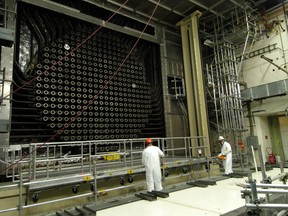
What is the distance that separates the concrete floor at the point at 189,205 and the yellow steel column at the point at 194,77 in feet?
10.2

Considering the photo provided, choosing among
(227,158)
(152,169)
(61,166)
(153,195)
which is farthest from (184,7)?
(61,166)

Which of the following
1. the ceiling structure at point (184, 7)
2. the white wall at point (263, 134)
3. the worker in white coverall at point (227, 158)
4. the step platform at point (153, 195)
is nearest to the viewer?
the step platform at point (153, 195)

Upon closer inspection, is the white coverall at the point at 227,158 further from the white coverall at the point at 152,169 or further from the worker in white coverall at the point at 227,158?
the white coverall at the point at 152,169

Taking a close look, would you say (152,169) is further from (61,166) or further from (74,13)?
(74,13)

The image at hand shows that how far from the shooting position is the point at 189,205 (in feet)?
12.0

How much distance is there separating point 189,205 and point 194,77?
5025 mm

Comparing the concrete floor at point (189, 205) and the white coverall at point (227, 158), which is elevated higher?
the white coverall at point (227, 158)

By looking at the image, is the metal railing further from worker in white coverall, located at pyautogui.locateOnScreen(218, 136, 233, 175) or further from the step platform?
worker in white coverall, located at pyautogui.locateOnScreen(218, 136, 233, 175)

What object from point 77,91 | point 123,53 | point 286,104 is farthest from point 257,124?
point 77,91

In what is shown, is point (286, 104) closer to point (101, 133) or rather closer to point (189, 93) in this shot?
point (189, 93)

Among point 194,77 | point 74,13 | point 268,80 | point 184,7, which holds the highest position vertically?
point 184,7

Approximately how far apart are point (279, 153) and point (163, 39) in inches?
249

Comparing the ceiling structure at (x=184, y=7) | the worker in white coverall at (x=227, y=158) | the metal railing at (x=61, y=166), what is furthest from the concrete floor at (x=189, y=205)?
the ceiling structure at (x=184, y=7)

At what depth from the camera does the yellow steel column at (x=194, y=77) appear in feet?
24.5
